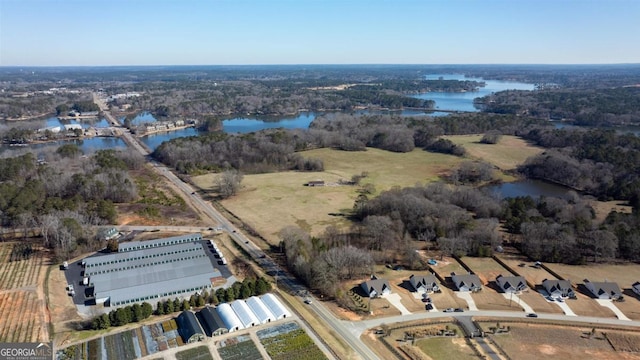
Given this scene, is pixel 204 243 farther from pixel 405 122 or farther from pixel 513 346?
pixel 405 122

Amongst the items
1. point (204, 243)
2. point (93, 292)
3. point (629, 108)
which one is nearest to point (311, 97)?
point (629, 108)

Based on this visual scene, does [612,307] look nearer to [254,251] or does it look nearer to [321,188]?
[254,251]

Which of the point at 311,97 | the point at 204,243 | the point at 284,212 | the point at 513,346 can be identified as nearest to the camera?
the point at 513,346

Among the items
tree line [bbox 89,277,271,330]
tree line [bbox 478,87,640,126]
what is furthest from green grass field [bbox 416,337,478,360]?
tree line [bbox 478,87,640,126]

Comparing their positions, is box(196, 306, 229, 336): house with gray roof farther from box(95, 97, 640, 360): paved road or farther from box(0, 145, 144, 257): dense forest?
box(0, 145, 144, 257): dense forest

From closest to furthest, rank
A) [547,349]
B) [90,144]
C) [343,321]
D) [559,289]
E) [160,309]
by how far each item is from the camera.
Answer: [547,349] → [343,321] → [160,309] → [559,289] → [90,144]

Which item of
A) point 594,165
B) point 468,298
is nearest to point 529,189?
point 594,165

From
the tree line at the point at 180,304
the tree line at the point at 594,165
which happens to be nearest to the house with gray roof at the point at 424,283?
the tree line at the point at 180,304

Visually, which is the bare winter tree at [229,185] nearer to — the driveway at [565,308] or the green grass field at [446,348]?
the green grass field at [446,348]
